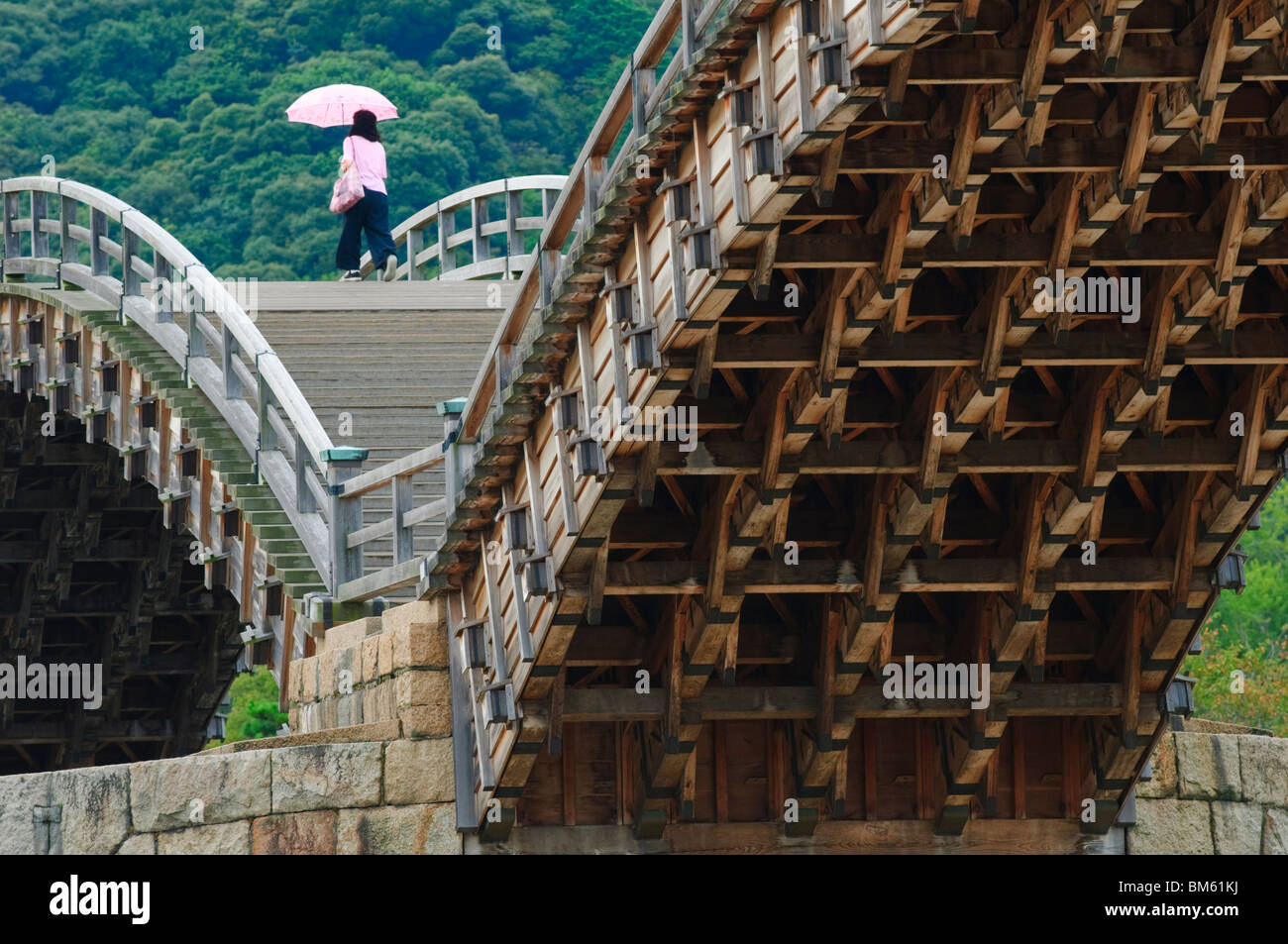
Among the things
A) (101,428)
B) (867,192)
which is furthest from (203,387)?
(867,192)

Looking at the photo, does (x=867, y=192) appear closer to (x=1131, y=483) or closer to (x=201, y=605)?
(x=1131, y=483)

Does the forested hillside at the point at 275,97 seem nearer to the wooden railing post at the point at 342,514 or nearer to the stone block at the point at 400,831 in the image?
the wooden railing post at the point at 342,514

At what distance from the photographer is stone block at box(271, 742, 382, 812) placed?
50.9 feet

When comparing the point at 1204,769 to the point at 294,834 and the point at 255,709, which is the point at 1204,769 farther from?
the point at 255,709

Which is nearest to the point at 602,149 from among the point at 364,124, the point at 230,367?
the point at 230,367

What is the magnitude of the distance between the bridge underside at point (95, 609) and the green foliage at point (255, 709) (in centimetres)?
1682

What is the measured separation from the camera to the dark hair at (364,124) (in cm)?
2345

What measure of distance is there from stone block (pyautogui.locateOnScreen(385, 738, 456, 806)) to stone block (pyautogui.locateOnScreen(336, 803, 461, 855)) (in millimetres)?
71

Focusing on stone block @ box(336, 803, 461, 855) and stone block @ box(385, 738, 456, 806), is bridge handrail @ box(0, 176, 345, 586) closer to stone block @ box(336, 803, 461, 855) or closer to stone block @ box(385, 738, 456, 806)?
stone block @ box(385, 738, 456, 806)

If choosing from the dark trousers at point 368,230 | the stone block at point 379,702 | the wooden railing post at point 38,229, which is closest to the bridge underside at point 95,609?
the wooden railing post at point 38,229

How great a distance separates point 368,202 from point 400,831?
1001 centimetres

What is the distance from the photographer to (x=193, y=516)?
20.6m

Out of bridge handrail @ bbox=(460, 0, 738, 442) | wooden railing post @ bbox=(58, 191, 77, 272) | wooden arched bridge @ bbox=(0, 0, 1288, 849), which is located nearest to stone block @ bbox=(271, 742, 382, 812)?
wooden arched bridge @ bbox=(0, 0, 1288, 849)

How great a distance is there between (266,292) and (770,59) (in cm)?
1274
